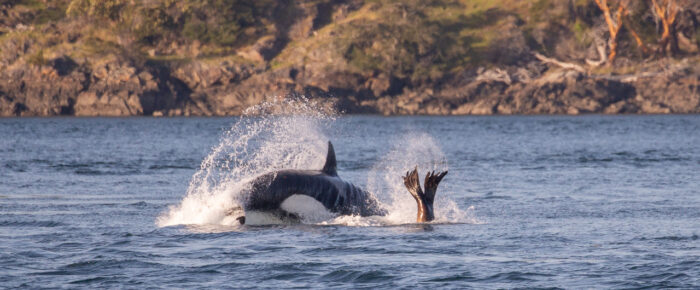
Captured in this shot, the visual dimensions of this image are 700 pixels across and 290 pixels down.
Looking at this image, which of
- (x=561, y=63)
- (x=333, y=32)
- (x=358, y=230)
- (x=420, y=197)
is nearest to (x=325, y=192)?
(x=358, y=230)

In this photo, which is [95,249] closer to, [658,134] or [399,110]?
[658,134]

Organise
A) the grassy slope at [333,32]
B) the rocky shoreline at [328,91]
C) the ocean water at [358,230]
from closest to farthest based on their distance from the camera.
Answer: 1. the ocean water at [358,230]
2. the rocky shoreline at [328,91]
3. the grassy slope at [333,32]

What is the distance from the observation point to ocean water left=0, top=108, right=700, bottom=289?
12.4 metres

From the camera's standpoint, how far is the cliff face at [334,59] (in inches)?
3831

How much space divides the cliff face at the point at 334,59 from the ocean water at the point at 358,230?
203 feet

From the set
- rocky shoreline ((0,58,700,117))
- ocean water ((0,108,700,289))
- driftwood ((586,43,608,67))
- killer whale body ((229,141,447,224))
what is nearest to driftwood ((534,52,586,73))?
rocky shoreline ((0,58,700,117))

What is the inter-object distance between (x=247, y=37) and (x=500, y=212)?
300 feet

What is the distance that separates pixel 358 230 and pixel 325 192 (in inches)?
37.9

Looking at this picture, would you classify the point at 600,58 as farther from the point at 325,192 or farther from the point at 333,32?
the point at 325,192

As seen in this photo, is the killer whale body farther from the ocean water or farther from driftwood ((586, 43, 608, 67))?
driftwood ((586, 43, 608, 67))

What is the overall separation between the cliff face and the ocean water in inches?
2432

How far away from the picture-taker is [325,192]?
55.2ft

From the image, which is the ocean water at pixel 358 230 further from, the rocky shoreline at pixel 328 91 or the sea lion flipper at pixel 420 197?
the rocky shoreline at pixel 328 91

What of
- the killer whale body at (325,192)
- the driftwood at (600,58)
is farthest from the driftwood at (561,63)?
the killer whale body at (325,192)
